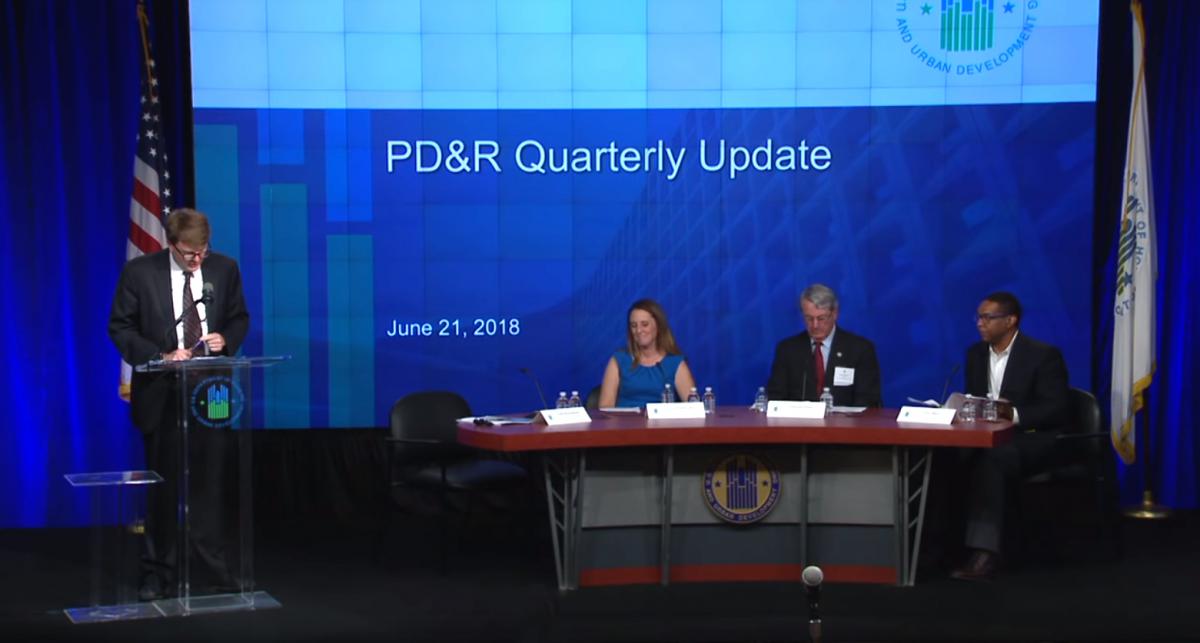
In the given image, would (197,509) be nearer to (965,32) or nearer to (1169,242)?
(965,32)

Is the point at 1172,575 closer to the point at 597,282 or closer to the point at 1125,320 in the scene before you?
the point at 1125,320

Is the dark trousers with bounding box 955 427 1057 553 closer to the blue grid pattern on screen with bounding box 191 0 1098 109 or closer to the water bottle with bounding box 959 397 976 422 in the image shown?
the water bottle with bounding box 959 397 976 422

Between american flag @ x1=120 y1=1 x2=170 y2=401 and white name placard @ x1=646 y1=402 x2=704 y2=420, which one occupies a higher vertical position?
american flag @ x1=120 y1=1 x2=170 y2=401

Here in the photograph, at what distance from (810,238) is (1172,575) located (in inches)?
90.3

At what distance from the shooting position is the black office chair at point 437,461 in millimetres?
5770

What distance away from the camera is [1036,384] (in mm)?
5734

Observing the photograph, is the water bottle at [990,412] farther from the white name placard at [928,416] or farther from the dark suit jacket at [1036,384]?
the dark suit jacket at [1036,384]

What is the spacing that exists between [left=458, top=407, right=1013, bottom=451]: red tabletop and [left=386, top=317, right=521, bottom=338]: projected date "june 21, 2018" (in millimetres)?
1679

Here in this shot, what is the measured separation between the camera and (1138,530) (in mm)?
6570

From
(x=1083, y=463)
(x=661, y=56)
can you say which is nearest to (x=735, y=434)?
(x=1083, y=463)

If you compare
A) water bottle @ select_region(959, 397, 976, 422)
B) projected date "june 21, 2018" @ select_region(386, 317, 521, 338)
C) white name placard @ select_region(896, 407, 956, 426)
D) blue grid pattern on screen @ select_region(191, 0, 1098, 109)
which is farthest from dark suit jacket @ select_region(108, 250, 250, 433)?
water bottle @ select_region(959, 397, 976, 422)

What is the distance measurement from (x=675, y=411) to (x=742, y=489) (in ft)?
1.31

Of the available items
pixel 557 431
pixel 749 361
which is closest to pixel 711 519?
pixel 557 431

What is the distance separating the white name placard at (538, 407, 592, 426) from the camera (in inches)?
208
